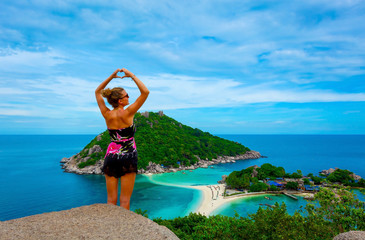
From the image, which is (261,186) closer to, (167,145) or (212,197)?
(212,197)

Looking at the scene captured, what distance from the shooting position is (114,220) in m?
4.09

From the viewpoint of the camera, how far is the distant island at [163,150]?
2694 inches

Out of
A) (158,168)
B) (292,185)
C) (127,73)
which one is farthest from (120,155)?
(158,168)

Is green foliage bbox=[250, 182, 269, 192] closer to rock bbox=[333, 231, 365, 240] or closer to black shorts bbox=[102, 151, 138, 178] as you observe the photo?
rock bbox=[333, 231, 365, 240]

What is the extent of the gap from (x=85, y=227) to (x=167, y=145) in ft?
248

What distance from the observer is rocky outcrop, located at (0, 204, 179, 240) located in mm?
3523

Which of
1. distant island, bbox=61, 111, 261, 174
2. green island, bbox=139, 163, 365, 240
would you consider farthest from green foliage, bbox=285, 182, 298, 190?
distant island, bbox=61, 111, 261, 174

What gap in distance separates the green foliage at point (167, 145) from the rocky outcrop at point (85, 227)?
62732mm

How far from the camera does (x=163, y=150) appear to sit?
75250mm

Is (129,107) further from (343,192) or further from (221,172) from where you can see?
(221,172)

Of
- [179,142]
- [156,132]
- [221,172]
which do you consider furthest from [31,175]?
[221,172]

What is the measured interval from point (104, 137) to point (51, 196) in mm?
30415

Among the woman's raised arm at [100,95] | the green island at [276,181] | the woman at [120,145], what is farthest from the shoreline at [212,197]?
the woman's raised arm at [100,95]

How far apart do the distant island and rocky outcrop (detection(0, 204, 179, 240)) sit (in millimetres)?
61785
